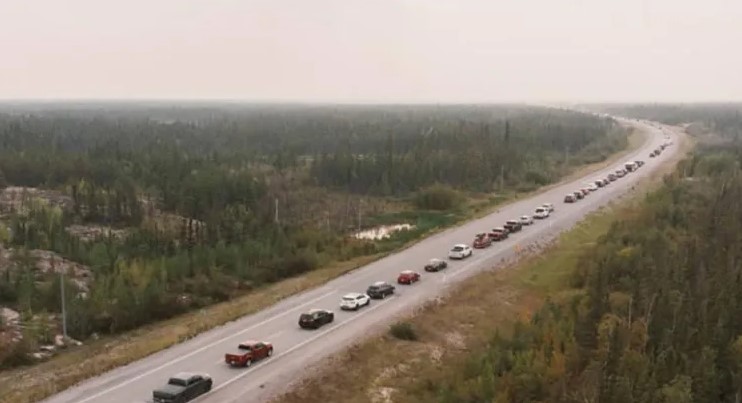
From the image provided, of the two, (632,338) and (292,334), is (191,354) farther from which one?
(632,338)

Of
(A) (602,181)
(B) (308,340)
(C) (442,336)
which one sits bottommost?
(C) (442,336)

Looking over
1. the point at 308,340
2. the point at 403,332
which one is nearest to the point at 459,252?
the point at 403,332

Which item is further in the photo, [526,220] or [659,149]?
[659,149]

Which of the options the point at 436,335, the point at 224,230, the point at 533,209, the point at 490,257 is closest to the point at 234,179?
the point at 224,230

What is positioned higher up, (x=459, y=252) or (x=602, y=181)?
(x=602, y=181)

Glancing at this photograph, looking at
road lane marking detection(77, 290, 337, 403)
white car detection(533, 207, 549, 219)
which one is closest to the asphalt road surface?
road lane marking detection(77, 290, 337, 403)

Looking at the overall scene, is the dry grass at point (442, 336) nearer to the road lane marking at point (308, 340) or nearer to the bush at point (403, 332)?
the bush at point (403, 332)

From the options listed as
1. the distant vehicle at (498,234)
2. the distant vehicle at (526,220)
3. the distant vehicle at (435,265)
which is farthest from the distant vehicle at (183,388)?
the distant vehicle at (526,220)
